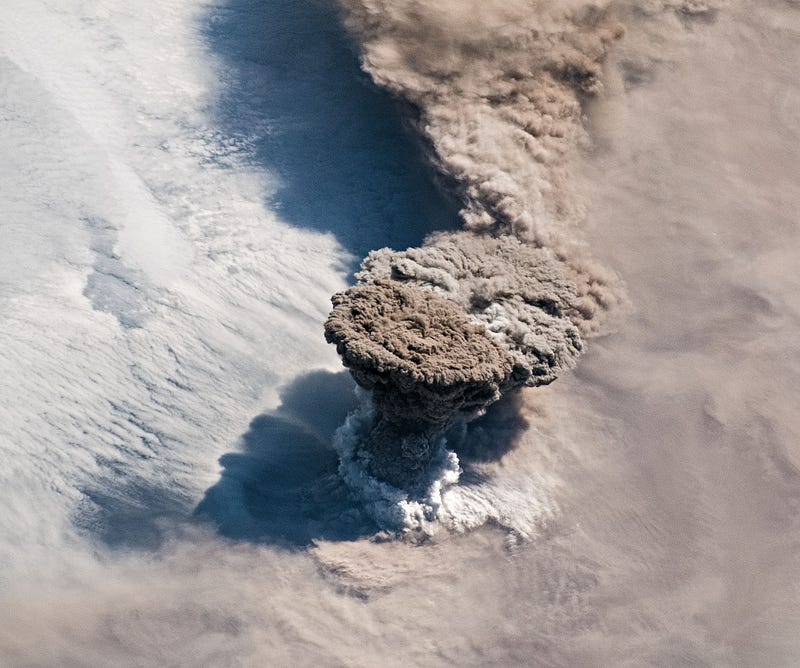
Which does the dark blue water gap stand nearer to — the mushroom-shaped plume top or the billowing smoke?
the billowing smoke

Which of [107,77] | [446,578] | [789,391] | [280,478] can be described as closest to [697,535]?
[789,391]

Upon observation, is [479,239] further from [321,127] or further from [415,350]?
[321,127]

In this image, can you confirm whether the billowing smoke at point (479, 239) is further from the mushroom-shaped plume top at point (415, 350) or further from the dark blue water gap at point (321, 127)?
the dark blue water gap at point (321, 127)

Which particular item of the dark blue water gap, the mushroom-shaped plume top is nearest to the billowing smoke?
the mushroom-shaped plume top

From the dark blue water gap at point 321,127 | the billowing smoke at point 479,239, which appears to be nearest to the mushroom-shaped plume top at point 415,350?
the billowing smoke at point 479,239

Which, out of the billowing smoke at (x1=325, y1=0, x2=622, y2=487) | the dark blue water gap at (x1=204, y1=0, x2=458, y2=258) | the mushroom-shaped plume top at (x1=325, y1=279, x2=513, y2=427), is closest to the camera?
the mushroom-shaped plume top at (x1=325, y1=279, x2=513, y2=427)

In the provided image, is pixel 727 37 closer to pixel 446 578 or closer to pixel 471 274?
pixel 471 274

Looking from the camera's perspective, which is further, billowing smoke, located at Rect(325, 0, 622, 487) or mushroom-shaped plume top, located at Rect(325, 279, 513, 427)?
billowing smoke, located at Rect(325, 0, 622, 487)

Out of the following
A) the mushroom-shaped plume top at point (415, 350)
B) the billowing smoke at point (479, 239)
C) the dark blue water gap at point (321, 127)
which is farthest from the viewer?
the dark blue water gap at point (321, 127)
